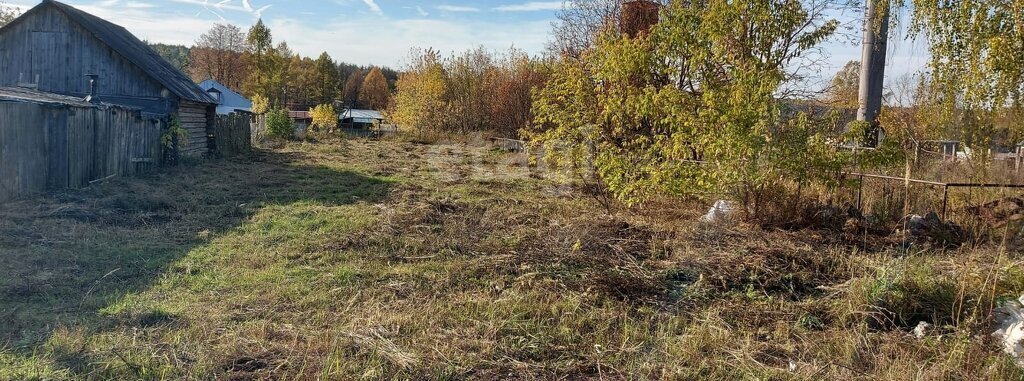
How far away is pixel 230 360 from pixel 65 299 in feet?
6.47

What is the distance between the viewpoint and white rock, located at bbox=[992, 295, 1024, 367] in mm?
3619

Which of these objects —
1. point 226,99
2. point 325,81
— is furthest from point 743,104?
point 325,81

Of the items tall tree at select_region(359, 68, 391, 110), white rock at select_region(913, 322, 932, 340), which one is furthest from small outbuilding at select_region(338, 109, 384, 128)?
white rock at select_region(913, 322, 932, 340)

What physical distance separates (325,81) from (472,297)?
60.8 m

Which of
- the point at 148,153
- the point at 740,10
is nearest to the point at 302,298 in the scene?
the point at 740,10

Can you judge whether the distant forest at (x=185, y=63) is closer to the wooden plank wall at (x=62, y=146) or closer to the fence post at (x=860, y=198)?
the wooden plank wall at (x=62, y=146)

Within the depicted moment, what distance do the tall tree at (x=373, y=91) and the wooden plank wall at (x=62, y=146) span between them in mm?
52991

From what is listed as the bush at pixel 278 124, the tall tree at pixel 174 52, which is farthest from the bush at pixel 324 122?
the tall tree at pixel 174 52

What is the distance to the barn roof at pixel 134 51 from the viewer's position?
1536 cm

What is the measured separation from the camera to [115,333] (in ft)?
12.6

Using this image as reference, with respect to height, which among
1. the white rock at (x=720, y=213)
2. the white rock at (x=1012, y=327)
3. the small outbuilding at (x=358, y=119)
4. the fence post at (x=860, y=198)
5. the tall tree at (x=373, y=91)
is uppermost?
the tall tree at (x=373, y=91)

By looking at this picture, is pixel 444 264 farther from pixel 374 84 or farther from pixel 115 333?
pixel 374 84

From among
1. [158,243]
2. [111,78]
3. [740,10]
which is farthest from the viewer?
[111,78]

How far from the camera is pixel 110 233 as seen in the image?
677 cm
